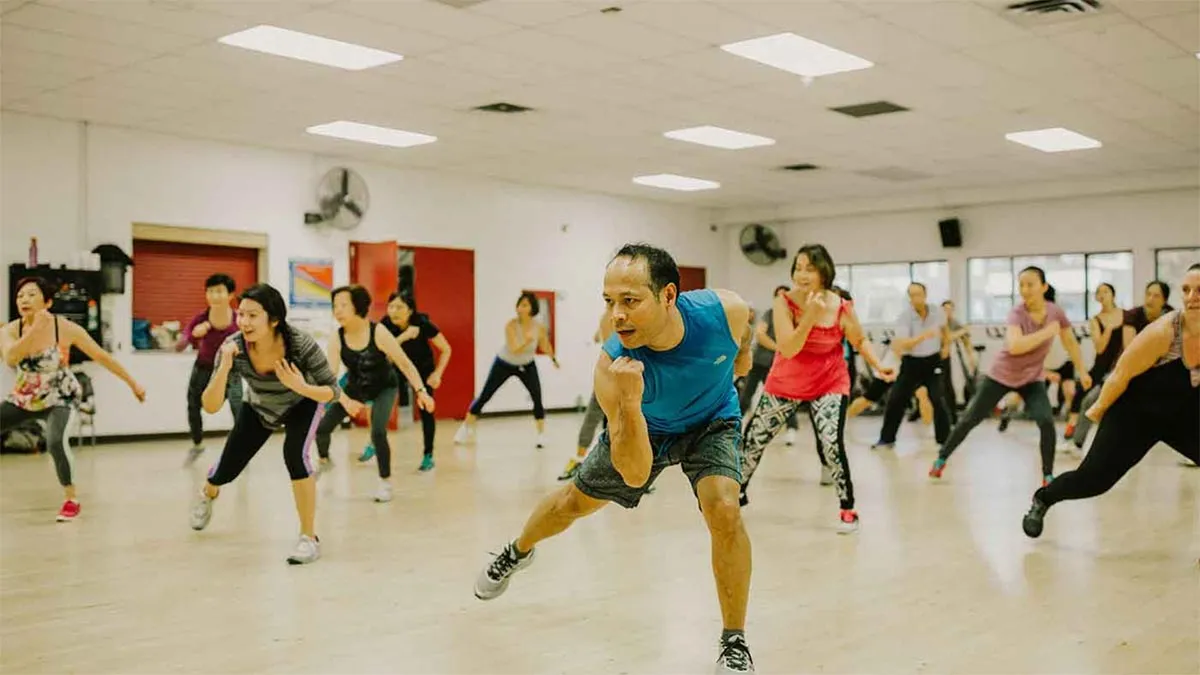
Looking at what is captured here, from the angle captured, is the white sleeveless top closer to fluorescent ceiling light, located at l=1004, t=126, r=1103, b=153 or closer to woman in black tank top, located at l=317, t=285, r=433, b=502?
woman in black tank top, located at l=317, t=285, r=433, b=502

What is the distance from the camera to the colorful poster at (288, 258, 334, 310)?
1127cm

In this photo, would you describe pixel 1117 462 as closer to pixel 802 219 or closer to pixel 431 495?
pixel 431 495

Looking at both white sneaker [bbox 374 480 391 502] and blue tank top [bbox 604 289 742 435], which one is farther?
white sneaker [bbox 374 480 391 502]

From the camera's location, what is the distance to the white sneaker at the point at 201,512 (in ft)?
17.5

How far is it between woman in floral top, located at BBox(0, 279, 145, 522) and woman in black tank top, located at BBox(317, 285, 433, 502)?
3.85 feet

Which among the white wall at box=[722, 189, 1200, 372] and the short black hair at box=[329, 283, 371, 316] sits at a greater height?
the white wall at box=[722, 189, 1200, 372]

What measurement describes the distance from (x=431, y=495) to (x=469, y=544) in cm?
163

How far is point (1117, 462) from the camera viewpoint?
14.9 feet

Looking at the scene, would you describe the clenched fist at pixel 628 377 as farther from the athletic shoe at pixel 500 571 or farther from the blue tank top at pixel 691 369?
the athletic shoe at pixel 500 571

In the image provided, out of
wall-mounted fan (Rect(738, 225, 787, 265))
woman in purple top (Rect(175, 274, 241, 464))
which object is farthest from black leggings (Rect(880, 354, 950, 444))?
wall-mounted fan (Rect(738, 225, 787, 265))

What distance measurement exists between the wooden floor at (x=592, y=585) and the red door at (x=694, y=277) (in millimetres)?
9140

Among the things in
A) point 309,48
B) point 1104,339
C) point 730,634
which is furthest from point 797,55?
point 730,634

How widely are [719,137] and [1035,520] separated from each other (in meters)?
6.39

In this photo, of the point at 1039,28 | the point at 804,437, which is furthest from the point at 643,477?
the point at 804,437
